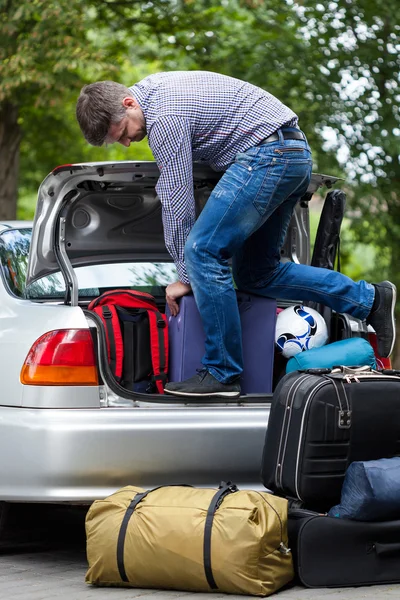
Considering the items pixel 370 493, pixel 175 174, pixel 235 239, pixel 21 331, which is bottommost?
pixel 370 493

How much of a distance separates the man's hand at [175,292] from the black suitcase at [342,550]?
114cm

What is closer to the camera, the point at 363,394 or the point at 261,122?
the point at 363,394

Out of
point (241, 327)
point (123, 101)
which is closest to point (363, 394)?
point (241, 327)

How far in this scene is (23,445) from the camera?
4.06 meters

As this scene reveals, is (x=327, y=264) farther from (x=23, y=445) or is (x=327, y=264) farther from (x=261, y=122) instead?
(x=23, y=445)

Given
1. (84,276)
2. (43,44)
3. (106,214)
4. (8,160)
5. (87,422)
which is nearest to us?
(87,422)

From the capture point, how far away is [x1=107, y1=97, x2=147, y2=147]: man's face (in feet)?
14.4

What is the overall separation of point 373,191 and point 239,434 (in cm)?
496

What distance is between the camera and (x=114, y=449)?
4.00 metres

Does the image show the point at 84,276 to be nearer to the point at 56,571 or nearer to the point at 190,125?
the point at 190,125

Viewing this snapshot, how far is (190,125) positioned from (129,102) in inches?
11.6

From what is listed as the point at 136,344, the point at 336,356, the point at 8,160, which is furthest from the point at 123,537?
the point at 8,160

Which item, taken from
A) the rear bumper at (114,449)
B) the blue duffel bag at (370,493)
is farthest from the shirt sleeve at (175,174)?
the blue duffel bag at (370,493)

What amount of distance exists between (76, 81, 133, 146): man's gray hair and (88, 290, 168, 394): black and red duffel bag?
0.80m
